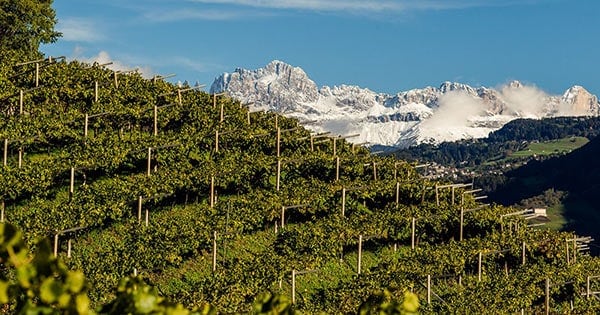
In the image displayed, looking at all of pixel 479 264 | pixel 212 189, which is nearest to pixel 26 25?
pixel 212 189

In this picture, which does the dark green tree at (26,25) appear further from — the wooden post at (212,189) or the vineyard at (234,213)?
the wooden post at (212,189)

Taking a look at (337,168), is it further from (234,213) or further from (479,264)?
(479,264)

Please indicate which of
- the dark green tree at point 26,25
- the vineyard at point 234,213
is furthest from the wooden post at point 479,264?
the dark green tree at point 26,25

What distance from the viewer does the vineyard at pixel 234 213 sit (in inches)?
1361

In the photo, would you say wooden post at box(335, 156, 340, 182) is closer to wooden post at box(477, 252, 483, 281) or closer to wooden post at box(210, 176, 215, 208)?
wooden post at box(210, 176, 215, 208)

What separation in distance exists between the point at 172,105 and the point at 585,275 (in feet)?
87.0

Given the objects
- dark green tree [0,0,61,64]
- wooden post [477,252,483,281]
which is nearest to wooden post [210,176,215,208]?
wooden post [477,252,483,281]

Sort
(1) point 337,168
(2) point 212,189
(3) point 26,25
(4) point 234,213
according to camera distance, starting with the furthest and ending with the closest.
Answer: (3) point 26,25 < (1) point 337,168 < (2) point 212,189 < (4) point 234,213

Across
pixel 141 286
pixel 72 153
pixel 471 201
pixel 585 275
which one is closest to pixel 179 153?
pixel 72 153

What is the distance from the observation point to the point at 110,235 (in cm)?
3547

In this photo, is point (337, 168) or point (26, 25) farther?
point (26, 25)

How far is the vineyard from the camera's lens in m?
34.6

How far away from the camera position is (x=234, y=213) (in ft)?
127

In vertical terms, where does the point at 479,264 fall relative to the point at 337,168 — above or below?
below
